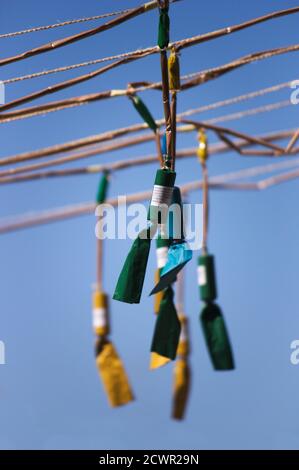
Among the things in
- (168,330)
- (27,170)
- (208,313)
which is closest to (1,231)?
(27,170)

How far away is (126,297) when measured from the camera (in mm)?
2564

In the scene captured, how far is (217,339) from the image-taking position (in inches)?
127

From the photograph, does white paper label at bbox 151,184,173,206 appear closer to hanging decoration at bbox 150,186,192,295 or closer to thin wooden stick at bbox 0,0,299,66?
hanging decoration at bbox 150,186,192,295

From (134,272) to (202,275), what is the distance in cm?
97

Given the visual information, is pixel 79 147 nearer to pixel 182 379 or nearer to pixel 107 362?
pixel 107 362

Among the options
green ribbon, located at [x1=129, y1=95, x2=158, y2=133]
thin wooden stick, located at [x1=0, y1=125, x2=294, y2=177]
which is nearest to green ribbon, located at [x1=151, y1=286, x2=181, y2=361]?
green ribbon, located at [x1=129, y1=95, x2=158, y2=133]

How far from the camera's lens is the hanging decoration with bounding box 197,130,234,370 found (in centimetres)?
321

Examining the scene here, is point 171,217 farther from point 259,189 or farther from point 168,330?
point 259,189

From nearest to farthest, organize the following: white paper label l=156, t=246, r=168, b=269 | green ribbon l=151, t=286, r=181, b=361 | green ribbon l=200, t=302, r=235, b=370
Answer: green ribbon l=151, t=286, r=181, b=361, white paper label l=156, t=246, r=168, b=269, green ribbon l=200, t=302, r=235, b=370

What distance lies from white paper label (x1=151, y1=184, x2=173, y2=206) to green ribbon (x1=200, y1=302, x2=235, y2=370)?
2.51 ft

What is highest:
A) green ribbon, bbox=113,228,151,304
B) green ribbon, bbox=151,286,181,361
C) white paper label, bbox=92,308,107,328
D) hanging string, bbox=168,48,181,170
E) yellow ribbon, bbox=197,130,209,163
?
yellow ribbon, bbox=197,130,209,163

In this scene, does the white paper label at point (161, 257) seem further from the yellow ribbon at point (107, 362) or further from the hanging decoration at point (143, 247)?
the yellow ribbon at point (107, 362)

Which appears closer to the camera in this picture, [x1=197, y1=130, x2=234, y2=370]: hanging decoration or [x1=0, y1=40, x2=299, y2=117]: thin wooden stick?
[x1=0, y1=40, x2=299, y2=117]: thin wooden stick

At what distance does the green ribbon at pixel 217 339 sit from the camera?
126 inches
